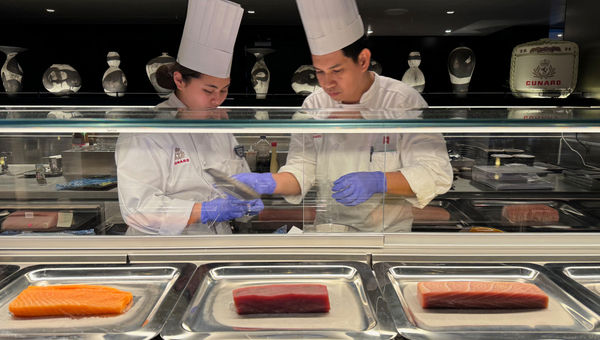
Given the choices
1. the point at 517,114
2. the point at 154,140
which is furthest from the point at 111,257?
the point at 517,114

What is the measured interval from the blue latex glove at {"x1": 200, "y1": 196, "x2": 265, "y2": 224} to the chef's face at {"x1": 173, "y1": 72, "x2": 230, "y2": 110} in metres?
0.79

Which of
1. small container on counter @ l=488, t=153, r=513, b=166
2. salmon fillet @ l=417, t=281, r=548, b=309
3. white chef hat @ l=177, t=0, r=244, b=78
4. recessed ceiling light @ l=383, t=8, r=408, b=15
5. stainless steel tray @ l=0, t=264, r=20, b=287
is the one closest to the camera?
salmon fillet @ l=417, t=281, r=548, b=309

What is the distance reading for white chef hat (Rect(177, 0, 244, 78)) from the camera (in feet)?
7.48

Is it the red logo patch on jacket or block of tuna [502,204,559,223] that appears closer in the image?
block of tuna [502,204,559,223]

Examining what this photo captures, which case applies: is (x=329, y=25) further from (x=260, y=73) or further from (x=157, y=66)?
(x=157, y=66)

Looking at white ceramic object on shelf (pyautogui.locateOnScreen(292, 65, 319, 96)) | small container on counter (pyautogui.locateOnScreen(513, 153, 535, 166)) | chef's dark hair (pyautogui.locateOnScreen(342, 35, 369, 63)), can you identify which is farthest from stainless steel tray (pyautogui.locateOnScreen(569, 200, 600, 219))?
white ceramic object on shelf (pyautogui.locateOnScreen(292, 65, 319, 96))

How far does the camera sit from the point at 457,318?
3.68 ft

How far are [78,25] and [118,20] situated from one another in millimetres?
346

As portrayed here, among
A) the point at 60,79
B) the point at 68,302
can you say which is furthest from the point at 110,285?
Answer: the point at 60,79

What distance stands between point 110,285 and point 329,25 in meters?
1.63

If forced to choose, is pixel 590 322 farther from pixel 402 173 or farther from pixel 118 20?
pixel 118 20

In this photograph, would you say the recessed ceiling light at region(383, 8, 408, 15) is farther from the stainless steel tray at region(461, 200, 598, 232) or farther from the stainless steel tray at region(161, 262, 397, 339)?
the stainless steel tray at region(161, 262, 397, 339)

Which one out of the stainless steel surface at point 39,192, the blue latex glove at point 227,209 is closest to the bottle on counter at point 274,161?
the blue latex glove at point 227,209

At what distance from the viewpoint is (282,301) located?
44.8 inches
